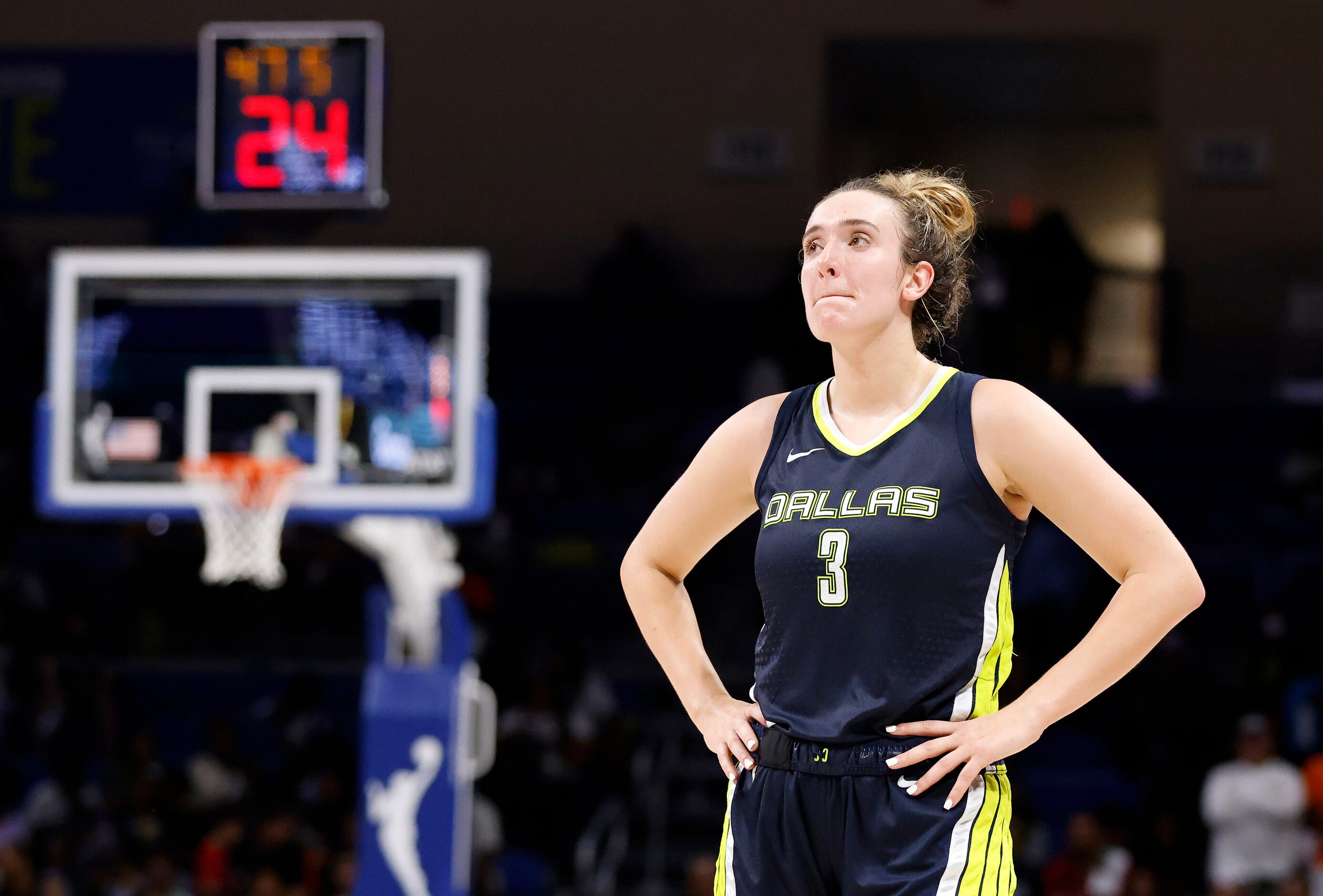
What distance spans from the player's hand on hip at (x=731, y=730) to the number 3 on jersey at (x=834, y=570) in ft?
0.85

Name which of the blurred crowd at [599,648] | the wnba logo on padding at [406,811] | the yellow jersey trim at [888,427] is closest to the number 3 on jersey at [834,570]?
the yellow jersey trim at [888,427]

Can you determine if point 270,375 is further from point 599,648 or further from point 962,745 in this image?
point 962,745

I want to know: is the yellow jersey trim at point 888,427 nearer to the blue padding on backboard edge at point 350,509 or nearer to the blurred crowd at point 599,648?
the blue padding on backboard edge at point 350,509

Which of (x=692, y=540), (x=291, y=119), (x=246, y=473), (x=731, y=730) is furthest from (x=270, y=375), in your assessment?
(x=731, y=730)

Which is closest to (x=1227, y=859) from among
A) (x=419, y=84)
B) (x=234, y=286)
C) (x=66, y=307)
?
(x=234, y=286)

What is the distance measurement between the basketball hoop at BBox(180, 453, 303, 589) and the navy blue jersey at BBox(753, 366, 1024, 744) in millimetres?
5235

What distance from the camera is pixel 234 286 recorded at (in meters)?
7.84

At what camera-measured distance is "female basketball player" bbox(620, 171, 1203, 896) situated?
8.17 feet

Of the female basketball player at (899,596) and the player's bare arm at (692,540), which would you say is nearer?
the female basketball player at (899,596)

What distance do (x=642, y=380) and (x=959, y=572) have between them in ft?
38.6

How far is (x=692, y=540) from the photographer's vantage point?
2.92 meters

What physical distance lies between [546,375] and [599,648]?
3.07 meters

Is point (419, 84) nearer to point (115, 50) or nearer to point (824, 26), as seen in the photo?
point (115, 50)

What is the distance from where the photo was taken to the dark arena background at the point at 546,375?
780 cm
